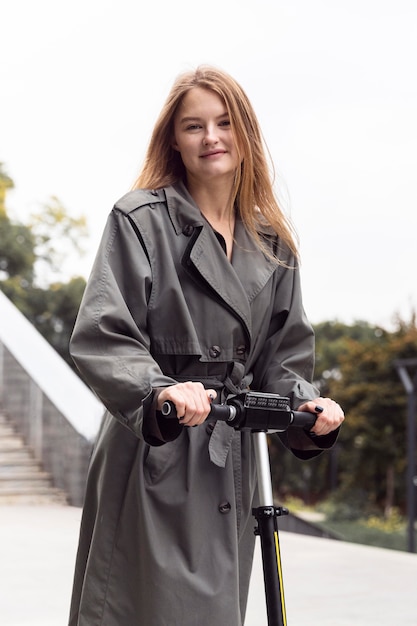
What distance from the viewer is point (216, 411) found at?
1.95m

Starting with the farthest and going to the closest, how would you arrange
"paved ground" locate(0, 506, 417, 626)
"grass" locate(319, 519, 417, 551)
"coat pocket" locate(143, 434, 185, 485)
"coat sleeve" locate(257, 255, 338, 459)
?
1. "grass" locate(319, 519, 417, 551)
2. "paved ground" locate(0, 506, 417, 626)
3. "coat sleeve" locate(257, 255, 338, 459)
4. "coat pocket" locate(143, 434, 185, 485)

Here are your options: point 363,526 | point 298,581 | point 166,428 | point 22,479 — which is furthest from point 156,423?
point 363,526

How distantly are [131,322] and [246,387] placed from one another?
391 mm

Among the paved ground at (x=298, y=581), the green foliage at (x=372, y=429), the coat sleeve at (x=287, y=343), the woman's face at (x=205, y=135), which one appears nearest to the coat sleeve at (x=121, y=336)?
the woman's face at (x=205, y=135)

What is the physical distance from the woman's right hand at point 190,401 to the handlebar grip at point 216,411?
0.01m

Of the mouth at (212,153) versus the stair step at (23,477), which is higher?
the mouth at (212,153)

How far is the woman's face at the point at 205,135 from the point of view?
7.86ft

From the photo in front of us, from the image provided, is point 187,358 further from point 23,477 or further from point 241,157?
point 23,477

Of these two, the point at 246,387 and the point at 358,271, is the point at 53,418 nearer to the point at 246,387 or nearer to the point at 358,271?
the point at 246,387

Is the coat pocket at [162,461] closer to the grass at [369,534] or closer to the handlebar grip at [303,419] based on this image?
the handlebar grip at [303,419]

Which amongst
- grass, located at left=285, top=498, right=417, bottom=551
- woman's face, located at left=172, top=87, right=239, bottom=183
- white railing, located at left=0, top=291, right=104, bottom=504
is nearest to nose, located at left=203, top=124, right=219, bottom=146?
woman's face, located at left=172, top=87, right=239, bottom=183

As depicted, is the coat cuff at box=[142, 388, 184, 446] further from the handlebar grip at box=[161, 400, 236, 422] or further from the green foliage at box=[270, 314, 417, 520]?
the green foliage at box=[270, 314, 417, 520]

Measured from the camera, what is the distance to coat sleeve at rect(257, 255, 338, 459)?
2.45 meters

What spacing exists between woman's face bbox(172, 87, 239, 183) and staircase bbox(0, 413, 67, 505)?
796 centimetres
